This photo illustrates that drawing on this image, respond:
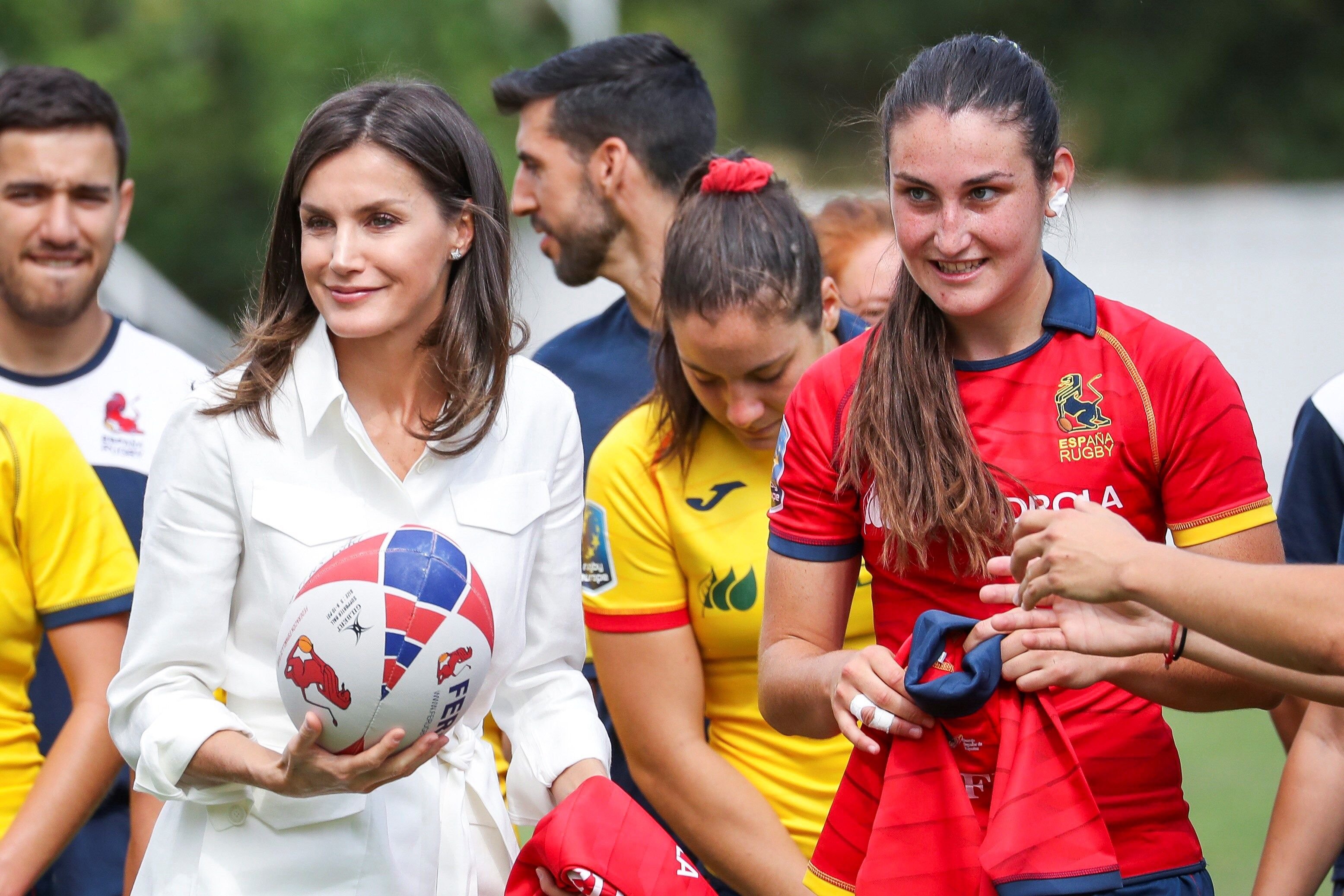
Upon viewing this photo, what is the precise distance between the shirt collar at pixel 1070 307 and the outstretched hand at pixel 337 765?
4.67 ft

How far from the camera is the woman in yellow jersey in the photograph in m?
3.73

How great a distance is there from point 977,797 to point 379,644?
1130mm

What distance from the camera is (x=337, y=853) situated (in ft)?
9.48

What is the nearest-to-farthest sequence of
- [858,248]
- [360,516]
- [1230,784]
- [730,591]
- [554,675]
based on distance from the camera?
[360,516]
[554,675]
[730,591]
[858,248]
[1230,784]

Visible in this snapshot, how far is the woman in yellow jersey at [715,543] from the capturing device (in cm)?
373

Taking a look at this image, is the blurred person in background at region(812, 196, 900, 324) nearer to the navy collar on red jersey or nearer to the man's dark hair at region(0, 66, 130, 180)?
the navy collar on red jersey

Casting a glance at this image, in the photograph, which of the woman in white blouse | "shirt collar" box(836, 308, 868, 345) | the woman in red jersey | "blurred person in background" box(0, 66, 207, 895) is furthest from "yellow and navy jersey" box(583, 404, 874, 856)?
"blurred person in background" box(0, 66, 207, 895)

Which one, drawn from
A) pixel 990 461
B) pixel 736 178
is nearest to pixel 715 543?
pixel 736 178

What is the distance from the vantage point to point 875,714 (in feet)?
9.00

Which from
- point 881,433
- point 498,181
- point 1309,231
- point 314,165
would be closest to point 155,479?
point 314,165

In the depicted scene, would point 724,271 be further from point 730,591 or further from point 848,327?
point 730,591

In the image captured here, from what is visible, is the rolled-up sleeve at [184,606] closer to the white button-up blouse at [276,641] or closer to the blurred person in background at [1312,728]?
the white button-up blouse at [276,641]

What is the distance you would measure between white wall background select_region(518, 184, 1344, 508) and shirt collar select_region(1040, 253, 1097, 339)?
1257cm

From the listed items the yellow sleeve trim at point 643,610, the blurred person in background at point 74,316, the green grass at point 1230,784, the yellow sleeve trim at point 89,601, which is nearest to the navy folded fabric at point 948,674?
the yellow sleeve trim at point 643,610
